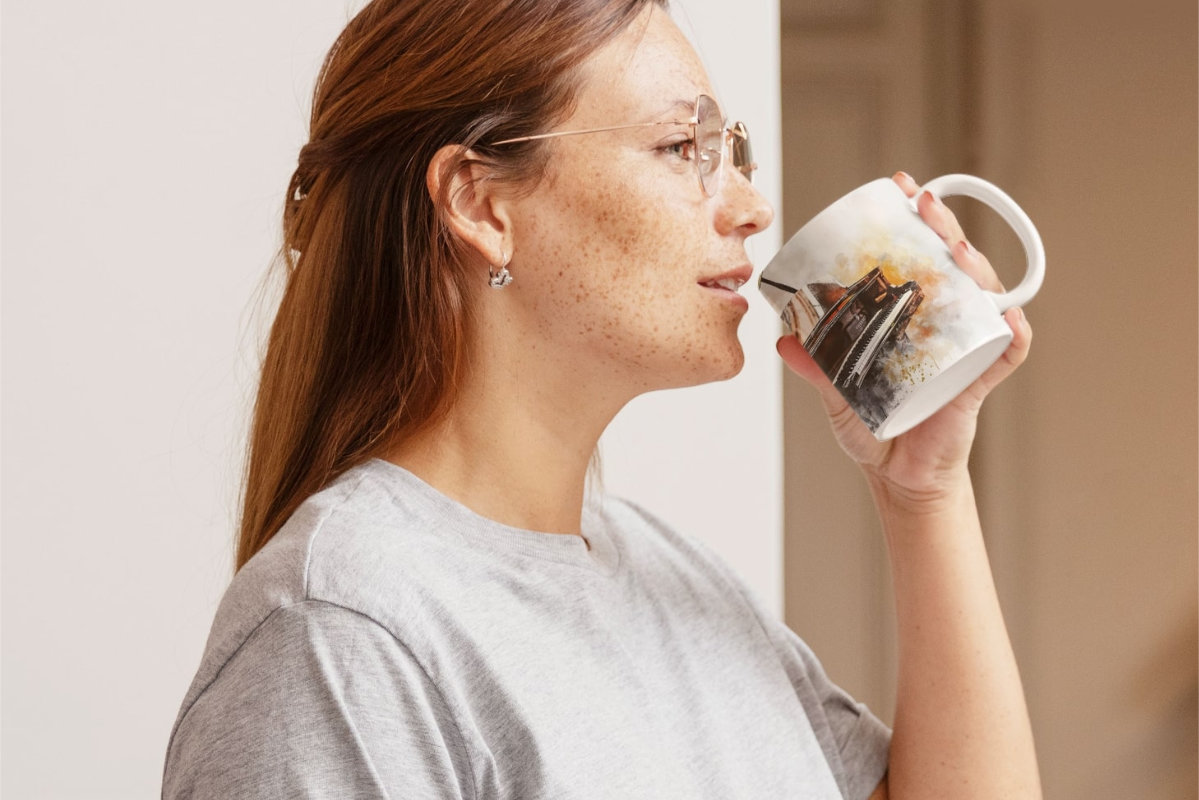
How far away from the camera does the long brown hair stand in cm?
86

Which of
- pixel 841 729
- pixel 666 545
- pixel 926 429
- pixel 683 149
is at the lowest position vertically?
pixel 841 729

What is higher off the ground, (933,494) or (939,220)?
(939,220)

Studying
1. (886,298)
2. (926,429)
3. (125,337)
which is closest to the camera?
(886,298)

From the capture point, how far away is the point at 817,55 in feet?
7.98

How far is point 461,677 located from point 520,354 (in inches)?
10.3

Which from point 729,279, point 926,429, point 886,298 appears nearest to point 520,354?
point 729,279

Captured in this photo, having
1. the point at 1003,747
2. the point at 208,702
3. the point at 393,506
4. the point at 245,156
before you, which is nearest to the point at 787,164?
the point at 245,156

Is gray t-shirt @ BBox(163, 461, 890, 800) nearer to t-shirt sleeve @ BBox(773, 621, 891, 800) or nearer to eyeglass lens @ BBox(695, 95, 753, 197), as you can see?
t-shirt sleeve @ BBox(773, 621, 891, 800)

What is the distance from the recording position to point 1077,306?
2449mm

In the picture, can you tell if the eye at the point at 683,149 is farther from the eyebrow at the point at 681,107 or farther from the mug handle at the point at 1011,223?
the mug handle at the point at 1011,223

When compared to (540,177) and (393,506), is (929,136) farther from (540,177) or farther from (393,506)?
(393,506)

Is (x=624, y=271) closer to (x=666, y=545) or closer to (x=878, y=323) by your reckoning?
(x=878, y=323)

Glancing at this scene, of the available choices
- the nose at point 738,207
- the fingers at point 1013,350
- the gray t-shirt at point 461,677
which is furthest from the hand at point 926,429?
the gray t-shirt at point 461,677

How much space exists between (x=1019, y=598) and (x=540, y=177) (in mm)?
1966
